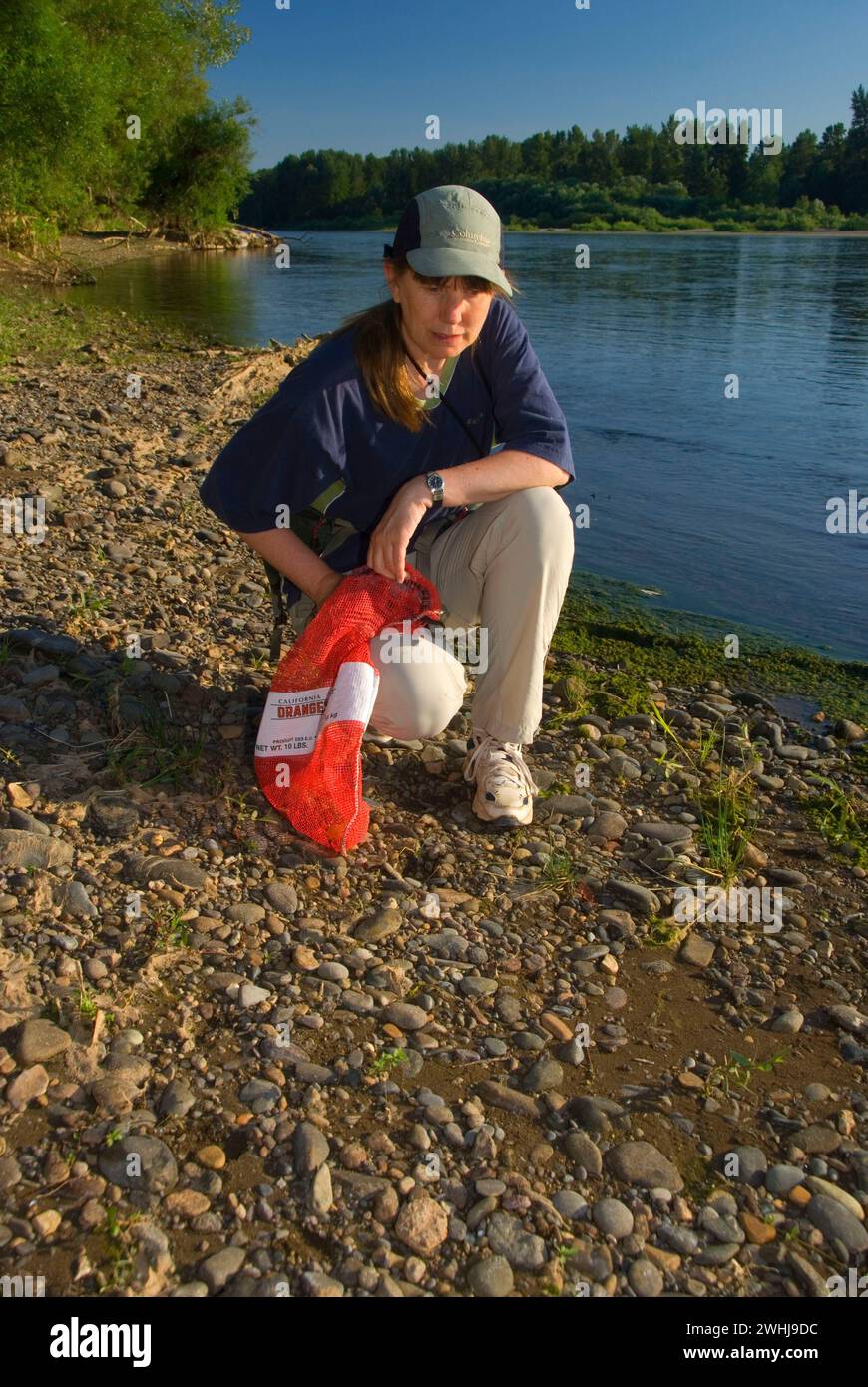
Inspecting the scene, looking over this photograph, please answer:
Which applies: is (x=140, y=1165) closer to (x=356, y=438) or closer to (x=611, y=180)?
(x=356, y=438)

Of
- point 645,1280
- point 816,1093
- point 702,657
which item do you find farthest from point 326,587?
point 702,657

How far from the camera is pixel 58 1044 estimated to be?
2.44 m

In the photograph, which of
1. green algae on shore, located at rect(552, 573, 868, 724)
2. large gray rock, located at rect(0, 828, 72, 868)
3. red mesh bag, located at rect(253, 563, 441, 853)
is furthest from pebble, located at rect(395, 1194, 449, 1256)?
green algae on shore, located at rect(552, 573, 868, 724)

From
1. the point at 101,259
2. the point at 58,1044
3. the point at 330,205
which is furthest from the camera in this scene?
the point at 330,205

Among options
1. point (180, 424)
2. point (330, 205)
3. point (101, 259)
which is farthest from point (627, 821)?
point (330, 205)

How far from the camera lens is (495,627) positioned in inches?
142

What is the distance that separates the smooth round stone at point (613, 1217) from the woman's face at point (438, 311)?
251 centimetres

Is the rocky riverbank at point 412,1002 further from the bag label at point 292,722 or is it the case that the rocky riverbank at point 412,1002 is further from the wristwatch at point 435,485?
the wristwatch at point 435,485

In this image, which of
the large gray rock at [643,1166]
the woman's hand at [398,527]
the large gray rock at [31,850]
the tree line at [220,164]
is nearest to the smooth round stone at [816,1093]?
the large gray rock at [643,1166]

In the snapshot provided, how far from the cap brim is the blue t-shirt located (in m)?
0.36

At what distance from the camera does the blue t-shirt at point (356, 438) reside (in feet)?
10.6
